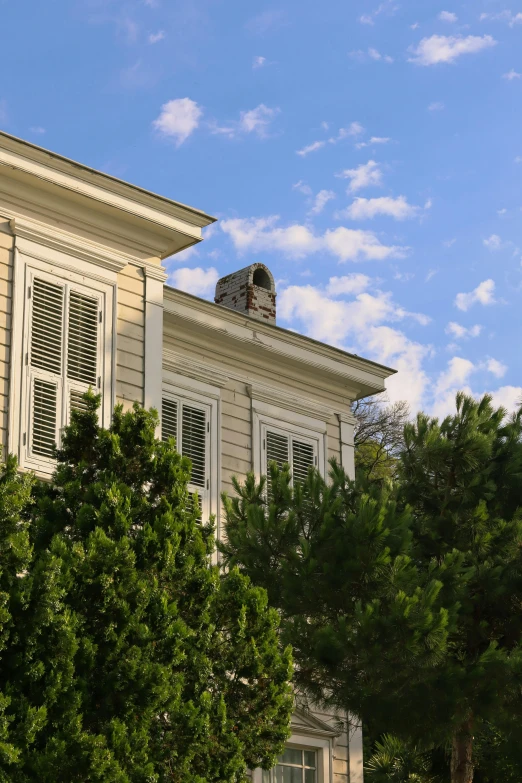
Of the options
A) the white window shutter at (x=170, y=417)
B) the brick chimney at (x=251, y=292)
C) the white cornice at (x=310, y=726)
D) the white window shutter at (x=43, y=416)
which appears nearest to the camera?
the white window shutter at (x=43, y=416)

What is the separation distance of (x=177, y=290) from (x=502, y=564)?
4.95m

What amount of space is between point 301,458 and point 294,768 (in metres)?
3.95

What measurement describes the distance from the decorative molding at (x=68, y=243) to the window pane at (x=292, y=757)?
5984 mm

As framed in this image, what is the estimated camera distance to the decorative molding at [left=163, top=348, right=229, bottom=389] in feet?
48.6

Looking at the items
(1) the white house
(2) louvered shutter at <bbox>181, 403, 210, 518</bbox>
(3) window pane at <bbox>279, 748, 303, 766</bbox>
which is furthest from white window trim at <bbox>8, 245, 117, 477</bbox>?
(3) window pane at <bbox>279, 748, 303, 766</bbox>

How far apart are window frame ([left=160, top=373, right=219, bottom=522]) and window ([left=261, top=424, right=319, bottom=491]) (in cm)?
84

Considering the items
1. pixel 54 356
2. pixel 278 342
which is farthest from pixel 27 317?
pixel 278 342

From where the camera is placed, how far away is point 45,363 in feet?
38.5

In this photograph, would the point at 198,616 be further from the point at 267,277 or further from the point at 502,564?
the point at 267,277

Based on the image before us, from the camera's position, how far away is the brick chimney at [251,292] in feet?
54.8

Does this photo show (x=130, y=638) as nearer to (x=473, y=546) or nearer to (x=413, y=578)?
(x=413, y=578)


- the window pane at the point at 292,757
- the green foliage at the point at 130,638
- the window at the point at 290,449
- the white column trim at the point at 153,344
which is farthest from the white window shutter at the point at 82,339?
the window pane at the point at 292,757

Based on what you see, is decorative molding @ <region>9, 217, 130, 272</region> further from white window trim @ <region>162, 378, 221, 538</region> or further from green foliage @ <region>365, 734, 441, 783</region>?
green foliage @ <region>365, 734, 441, 783</region>

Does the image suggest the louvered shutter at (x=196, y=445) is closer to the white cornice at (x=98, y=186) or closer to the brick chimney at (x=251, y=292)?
the brick chimney at (x=251, y=292)
